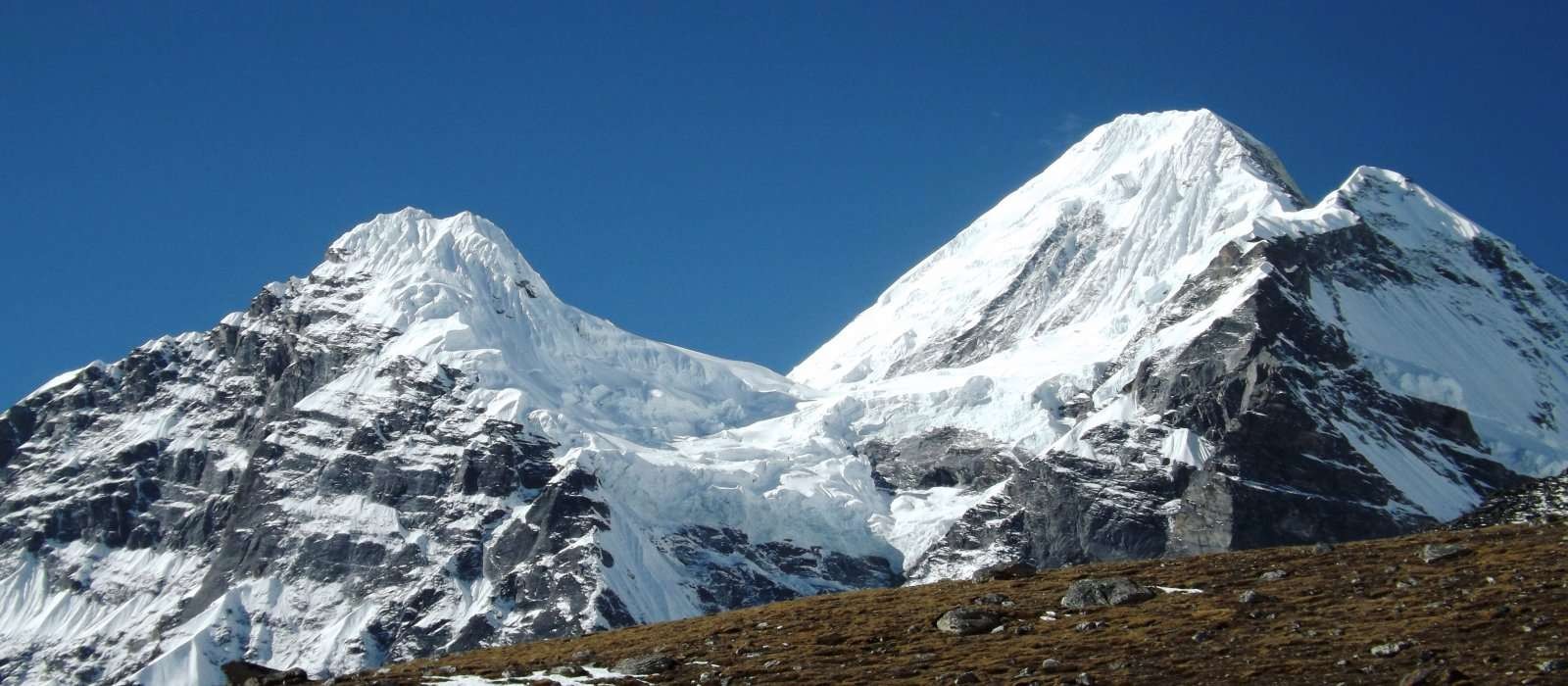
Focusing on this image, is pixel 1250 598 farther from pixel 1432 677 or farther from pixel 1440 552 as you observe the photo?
pixel 1432 677

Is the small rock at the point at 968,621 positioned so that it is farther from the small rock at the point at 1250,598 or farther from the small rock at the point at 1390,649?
the small rock at the point at 1390,649

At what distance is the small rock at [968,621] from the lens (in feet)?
274

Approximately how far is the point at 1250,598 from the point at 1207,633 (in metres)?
6.59

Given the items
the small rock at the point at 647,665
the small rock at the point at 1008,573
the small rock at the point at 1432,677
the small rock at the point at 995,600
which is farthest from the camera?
the small rock at the point at 1008,573

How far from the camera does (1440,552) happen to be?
89375 mm

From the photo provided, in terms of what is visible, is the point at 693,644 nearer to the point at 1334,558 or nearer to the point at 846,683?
the point at 846,683

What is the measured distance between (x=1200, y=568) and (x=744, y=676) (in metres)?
30.2

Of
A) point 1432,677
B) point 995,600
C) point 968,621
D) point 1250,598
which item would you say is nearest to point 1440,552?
point 1250,598

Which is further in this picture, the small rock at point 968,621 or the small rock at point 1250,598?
the small rock at point 968,621

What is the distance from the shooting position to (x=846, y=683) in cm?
7412

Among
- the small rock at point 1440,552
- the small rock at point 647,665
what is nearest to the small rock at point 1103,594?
the small rock at point 1440,552

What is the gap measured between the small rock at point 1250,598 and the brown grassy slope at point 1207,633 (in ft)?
1.26

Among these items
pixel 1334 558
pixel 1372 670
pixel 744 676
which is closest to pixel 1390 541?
pixel 1334 558

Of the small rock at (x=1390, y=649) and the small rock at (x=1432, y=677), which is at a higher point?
the small rock at (x=1390, y=649)
